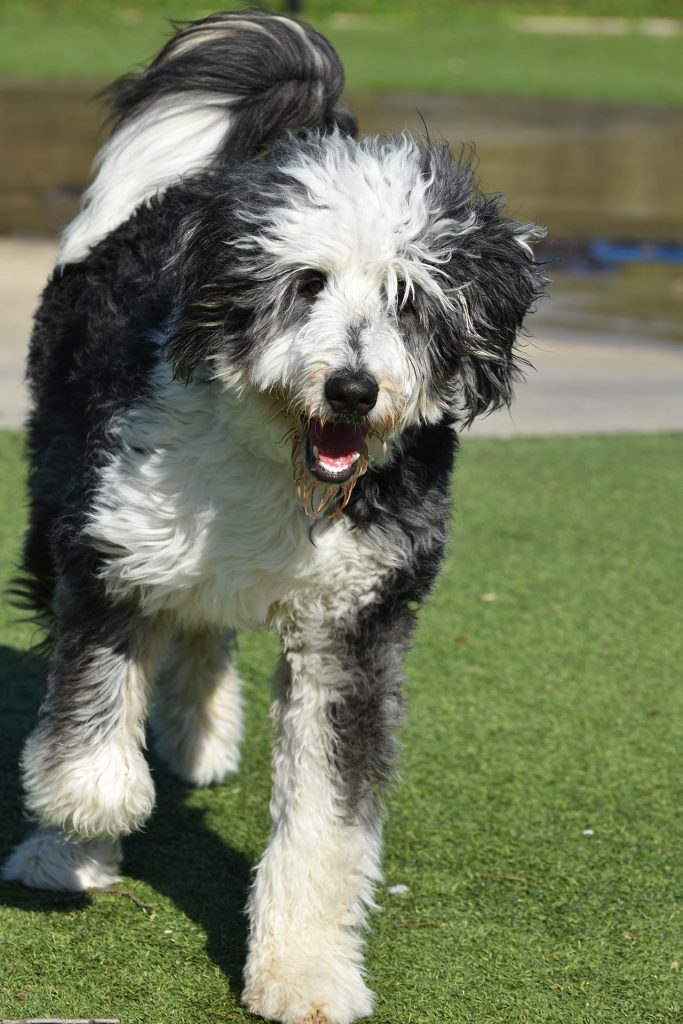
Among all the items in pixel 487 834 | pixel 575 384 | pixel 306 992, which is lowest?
pixel 575 384

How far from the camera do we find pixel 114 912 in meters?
3.33

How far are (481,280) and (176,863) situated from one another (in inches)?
64.5

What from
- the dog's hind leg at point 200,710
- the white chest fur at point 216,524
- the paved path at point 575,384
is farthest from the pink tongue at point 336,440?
the paved path at point 575,384

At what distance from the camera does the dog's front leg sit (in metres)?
2.98

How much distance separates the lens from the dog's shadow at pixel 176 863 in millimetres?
3296

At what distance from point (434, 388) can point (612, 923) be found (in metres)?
1.37

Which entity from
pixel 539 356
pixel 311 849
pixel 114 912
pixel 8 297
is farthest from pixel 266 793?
pixel 8 297

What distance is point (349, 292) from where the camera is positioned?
2.73 meters

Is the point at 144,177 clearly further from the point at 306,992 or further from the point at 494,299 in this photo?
the point at 306,992

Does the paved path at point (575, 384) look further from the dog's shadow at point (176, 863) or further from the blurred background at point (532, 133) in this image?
the dog's shadow at point (176, 863)

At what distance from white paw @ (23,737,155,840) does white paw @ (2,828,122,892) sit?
0.77ft

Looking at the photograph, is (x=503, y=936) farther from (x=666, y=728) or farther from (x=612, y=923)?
(x=666, y=728)

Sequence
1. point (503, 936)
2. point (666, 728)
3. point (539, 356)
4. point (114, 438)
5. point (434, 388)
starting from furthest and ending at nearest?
point (539, 356) → point (666, 728) → point (503, 936) → point (114, 438) → point (434, 388)

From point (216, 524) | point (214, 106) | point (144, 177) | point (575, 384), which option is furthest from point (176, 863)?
point (575, 384)
